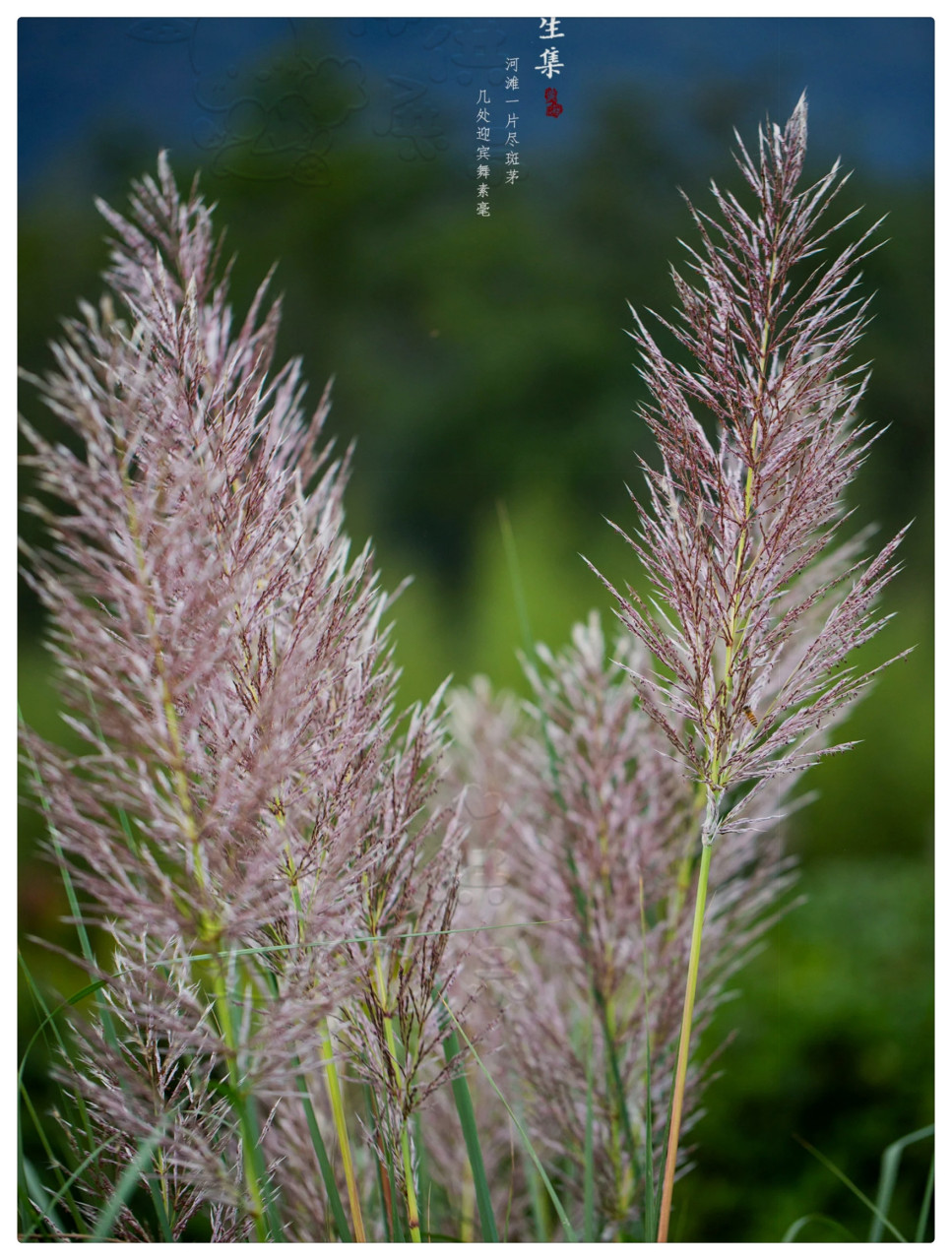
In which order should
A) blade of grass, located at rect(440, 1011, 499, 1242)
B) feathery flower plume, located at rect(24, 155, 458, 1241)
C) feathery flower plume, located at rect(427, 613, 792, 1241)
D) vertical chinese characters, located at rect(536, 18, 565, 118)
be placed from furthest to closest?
vertical chinese characters, located at rect(536, 18, 565, 118)
feathery flower plume, located at rect(427, 613, 792, 1241)
blade of grass, located at rect(440, 1011, 499, 1242)
feathery flower plume, located at rect(24, 155, 458, 1241)

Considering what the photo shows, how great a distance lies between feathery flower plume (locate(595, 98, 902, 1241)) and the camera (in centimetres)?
90

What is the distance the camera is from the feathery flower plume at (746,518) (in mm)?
903

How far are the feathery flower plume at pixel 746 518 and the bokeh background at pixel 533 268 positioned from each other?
0.93ft

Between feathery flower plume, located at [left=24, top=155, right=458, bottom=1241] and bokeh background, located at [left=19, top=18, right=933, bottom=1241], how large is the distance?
1.93ft

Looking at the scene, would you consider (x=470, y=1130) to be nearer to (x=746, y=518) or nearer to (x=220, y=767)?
(x=220, y=767)

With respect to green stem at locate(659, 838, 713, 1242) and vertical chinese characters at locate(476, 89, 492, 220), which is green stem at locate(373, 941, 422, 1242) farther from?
vertical chinese characters at locate(476, 89, 492, 220)

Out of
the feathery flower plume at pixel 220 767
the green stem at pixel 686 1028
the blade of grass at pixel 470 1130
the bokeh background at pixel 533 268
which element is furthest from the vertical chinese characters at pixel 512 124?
the blade of grass at pixel 470 1130

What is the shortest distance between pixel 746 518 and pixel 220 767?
1.74ft

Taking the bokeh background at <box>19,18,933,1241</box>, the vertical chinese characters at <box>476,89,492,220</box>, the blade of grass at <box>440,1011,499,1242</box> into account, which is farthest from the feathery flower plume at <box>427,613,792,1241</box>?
the vertical chinese characters at <box>476,89,492,220</box>

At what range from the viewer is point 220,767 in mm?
842

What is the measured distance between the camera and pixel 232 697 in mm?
870

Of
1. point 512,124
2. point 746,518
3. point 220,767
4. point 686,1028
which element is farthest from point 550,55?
point 686,1028

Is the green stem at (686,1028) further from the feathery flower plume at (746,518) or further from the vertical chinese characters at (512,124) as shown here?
the vertical chinese characters at (512,124)

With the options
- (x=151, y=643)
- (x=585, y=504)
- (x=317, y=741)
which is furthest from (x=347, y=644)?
(x=585, y=504)
